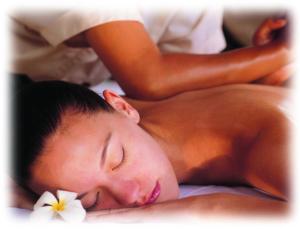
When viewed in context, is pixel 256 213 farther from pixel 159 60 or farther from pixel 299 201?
pixel 159 60

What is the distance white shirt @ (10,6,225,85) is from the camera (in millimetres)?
1128

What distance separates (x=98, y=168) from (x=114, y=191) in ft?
0.13

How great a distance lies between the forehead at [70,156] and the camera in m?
0.83

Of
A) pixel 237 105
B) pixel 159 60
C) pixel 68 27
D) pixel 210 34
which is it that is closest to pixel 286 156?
pixel 237 105

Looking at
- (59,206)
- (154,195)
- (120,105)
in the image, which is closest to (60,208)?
(59,206)

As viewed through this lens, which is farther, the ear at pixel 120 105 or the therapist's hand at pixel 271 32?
the therapist's hand at pixel 271 32

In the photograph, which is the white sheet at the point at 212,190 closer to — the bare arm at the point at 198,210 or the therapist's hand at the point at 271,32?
the bare arm at the point at 198,210

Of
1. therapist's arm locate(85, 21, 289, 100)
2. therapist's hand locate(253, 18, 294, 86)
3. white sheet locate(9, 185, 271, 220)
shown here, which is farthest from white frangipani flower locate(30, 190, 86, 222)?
therapist's hand locate(253, 18, 294, 86)

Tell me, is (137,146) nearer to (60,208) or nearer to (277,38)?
(60,208)

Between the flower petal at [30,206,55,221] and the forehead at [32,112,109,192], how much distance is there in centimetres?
5

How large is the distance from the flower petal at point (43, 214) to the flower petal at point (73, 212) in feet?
0.05

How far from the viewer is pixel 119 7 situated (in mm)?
1111

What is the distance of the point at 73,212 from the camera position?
0.78 m

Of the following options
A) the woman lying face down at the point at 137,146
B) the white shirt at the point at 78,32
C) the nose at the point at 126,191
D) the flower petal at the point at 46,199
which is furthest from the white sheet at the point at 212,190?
the white shirt at the point at 78,32
